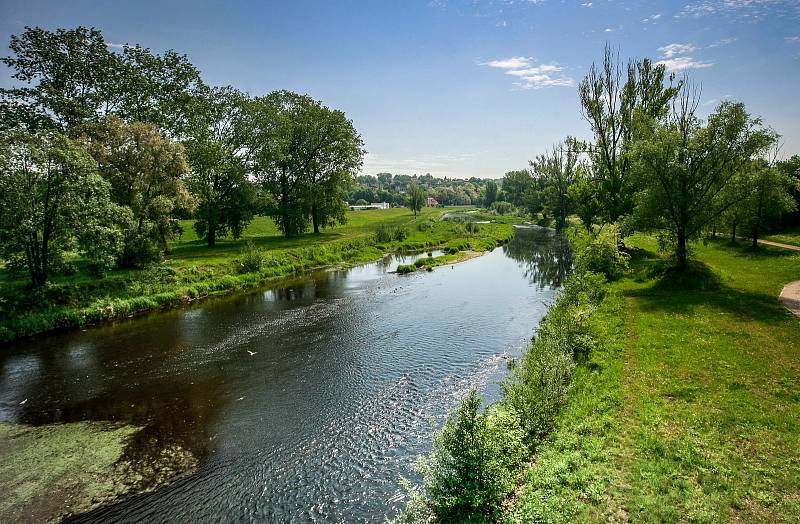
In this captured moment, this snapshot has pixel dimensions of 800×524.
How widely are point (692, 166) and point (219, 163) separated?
1740 inches

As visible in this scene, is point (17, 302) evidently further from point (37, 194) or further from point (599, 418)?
point (599, 418)

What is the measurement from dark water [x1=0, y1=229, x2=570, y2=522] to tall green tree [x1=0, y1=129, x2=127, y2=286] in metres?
5.82

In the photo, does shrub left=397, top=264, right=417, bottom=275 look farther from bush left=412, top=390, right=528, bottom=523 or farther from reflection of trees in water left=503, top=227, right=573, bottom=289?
bush left=412, top=390, right=528, bottom=523

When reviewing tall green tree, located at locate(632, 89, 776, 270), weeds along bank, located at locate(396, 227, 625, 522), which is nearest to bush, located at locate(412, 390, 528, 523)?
weeds along bank, located at locate(396, 227, 625, 522)

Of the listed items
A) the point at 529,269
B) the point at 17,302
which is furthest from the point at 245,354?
the point at 529,269

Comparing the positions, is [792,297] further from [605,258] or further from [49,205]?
[49,205]

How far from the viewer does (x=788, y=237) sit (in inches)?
1677

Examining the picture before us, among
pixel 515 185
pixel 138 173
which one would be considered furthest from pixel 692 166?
pixel 515 185

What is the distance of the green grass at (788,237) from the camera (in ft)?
133

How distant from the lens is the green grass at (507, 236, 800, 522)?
8.05 metres

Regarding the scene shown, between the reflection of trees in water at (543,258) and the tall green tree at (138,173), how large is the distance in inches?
1308

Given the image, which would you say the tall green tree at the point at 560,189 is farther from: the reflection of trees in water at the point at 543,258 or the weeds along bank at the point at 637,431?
the weeds along bank at the point at 637,431

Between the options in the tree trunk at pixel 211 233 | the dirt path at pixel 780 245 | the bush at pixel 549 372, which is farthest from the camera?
the tree trunk at pixel 211 233

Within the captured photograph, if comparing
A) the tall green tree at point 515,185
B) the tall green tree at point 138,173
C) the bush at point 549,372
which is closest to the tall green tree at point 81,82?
the tall green tree at point 138,173
